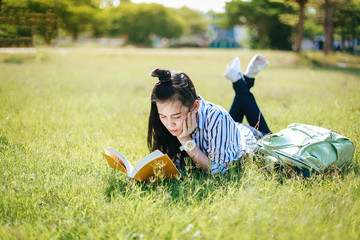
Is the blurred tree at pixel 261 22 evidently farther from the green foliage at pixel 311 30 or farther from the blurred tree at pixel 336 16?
the blurred tree at pixel 336 16

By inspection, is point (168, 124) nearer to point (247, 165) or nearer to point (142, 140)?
point (247, 165)

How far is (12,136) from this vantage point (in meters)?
3.38

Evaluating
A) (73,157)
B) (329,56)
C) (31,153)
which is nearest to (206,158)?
(73,157)

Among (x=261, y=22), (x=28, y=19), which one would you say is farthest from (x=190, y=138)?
(x=261, y=22)

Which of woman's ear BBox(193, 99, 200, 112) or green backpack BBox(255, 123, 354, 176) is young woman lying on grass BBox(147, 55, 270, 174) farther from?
green backpack BBox(255, 123, 354, 176)

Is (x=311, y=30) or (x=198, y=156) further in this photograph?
(x=311, y=30)

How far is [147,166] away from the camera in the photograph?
83.4 inches

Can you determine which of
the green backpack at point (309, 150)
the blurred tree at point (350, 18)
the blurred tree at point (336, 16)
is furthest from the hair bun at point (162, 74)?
the blurred tree at point (350, 18)

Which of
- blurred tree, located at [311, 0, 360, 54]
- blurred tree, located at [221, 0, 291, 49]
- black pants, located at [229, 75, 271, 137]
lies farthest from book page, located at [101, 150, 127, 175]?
blurred tree, located at [221, 0, 291, 49]

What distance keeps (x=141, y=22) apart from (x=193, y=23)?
3016 centimetres

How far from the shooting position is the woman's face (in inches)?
88.9

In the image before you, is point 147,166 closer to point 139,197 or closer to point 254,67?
point 139,197

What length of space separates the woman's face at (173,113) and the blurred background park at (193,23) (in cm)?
309

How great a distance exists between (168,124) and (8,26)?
10.9 feet
